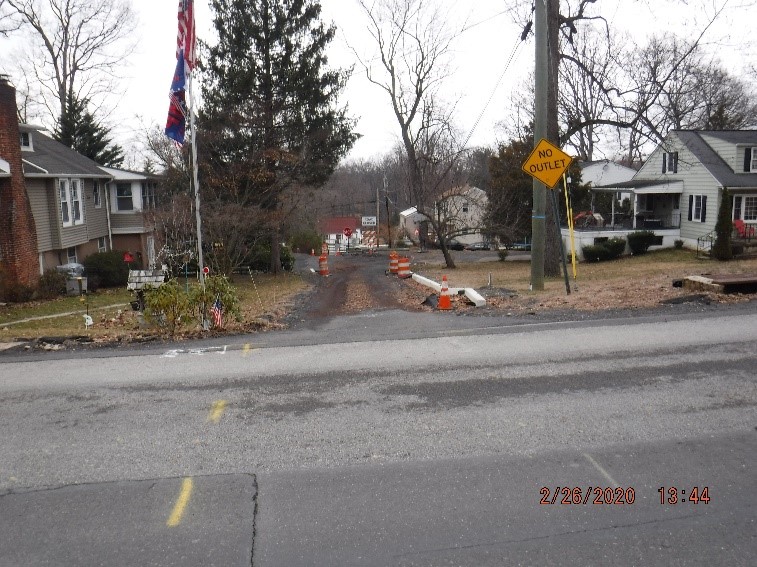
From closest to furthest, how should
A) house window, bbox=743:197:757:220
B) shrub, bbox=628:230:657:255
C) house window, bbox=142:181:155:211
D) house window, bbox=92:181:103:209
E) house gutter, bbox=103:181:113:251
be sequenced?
house window, bbox=92:181:103:209
house window, bbox=743:197:757:220
house gutter, bbox=103:181:113:251
house window, bbox=142:181:155:211
shrub, bbox=628:230:657:255

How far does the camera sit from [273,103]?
29688 mm

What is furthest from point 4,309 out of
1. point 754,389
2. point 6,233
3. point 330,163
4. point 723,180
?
point 723,180

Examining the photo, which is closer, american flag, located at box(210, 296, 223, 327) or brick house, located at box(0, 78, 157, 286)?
american flag, located at box(210, 296, 223, 327)

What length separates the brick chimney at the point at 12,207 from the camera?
20953 millimetres

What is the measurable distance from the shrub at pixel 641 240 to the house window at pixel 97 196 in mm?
26055

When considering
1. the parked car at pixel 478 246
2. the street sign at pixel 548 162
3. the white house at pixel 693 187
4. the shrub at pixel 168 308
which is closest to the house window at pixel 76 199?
the shrub at pixel 168 308

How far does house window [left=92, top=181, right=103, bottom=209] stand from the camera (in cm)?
2953

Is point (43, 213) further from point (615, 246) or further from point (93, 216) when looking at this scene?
point (615, 246)

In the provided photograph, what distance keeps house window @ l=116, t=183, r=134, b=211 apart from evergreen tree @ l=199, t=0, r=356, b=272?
20.5ft

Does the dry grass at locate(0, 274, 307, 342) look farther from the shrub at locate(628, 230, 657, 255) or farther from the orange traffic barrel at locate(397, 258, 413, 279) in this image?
the shrub at locate(628, 230, 657, 255)

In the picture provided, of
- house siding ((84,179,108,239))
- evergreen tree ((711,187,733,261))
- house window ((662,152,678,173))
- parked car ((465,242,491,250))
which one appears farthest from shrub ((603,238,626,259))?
house siding ((84,179,108,239))

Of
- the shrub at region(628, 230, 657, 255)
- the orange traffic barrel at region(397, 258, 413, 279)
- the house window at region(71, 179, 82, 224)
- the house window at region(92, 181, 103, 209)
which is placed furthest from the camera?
the shrub at region(628, 230, 657, 255)
